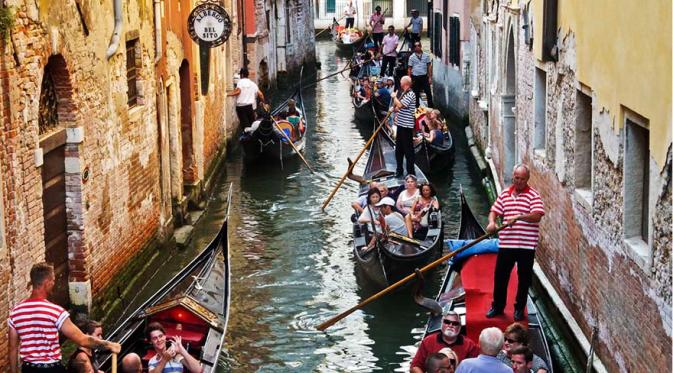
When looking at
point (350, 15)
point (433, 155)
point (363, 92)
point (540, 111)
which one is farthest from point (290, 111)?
point (350, 15)

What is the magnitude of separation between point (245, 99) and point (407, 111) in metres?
3.63

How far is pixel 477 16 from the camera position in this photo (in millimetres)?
13891

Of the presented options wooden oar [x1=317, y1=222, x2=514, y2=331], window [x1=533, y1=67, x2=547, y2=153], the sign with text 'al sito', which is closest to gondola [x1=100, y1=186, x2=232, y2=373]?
wooden oar [x1=317, y1=222, x2=514, y2=331]

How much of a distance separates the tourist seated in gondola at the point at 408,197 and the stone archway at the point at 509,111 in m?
1.13

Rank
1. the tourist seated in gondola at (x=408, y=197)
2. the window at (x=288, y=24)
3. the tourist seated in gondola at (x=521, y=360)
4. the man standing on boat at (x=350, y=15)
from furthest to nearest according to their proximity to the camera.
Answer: the man standing on boat at (x=350, y=15)
the window at (x=288, y=24)
the tourist seated in gondola at (x=408, y=197)
the tourist seated in gondola at (x=521, y=360)

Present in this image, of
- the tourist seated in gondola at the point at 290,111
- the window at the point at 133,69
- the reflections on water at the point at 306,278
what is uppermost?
the window at the point at 133,69

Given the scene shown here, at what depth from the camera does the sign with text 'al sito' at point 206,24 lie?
34.2 feet

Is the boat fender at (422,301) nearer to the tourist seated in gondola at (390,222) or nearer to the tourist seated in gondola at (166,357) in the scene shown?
the tourist seated in gondola at (166,357)

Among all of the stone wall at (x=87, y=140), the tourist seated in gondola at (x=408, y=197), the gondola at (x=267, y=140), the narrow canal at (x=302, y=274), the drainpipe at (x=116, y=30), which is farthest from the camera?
the gondola at (x=267, y=140)

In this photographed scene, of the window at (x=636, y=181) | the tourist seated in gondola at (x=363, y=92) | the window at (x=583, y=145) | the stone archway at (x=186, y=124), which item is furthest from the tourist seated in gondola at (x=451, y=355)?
the tourist seated in gondola at (x=363, y=92)

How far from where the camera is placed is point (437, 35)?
17.6 meters

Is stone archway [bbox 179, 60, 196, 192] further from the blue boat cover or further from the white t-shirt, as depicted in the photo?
the blue boat cover

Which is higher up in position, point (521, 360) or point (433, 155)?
point (521, 360)

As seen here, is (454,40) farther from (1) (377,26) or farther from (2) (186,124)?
(1) (377,26)
